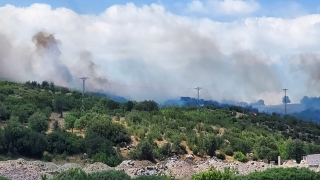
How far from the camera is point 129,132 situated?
7038 centimetres

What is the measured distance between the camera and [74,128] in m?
72.6

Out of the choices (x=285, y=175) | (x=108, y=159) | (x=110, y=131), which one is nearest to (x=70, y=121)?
(x=110, y=131)

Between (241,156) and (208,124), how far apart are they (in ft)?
52.5

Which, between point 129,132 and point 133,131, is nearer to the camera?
point 129,132

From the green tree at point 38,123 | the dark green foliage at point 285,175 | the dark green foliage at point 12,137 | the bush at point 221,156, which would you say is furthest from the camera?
the green tree at point 38,123

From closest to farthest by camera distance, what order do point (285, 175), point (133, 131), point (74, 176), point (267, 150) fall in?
point (74, 176)
point (285, 175)
point (267, 150)
point (133, 131)

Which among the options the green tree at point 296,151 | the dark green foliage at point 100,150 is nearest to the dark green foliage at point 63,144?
the dark green foliage at point 100,150

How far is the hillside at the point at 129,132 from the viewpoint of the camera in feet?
202

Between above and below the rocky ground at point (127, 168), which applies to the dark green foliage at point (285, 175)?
above

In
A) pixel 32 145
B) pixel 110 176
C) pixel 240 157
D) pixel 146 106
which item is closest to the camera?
pixel 110 176

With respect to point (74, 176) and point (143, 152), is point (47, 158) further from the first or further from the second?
point (74, 176)

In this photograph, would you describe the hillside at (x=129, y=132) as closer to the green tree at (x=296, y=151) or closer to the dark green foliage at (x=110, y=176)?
the green tree at (x=296, y=151)

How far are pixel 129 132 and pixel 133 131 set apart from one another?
29.1 inches

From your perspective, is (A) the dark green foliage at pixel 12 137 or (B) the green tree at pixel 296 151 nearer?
(A) the dark green foliage at pixel 12 137
